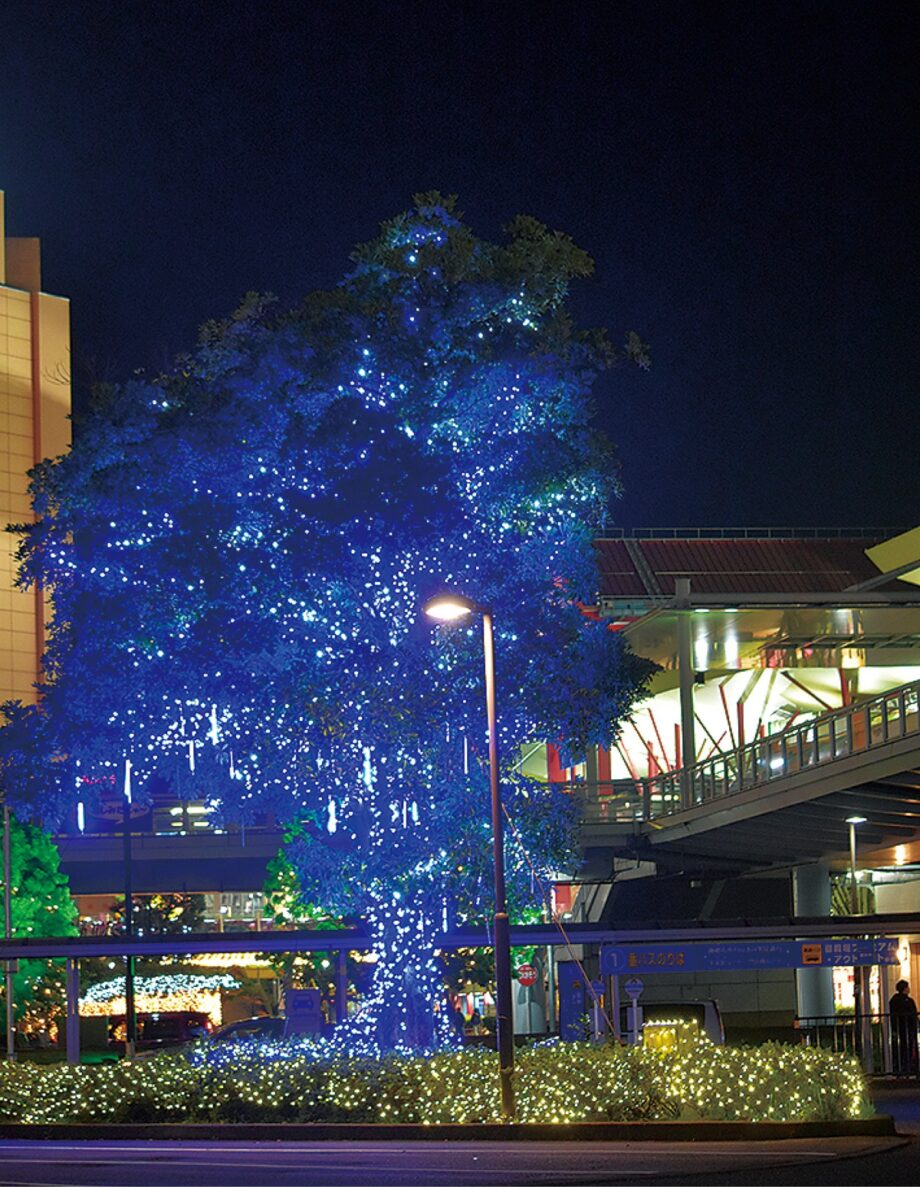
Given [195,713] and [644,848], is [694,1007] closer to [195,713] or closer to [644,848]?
[195,713]

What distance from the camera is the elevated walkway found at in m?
34.5

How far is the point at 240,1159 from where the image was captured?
817 inches

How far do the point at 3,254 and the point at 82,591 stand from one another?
99.3 metres

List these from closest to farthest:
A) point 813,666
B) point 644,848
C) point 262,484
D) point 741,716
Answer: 1. point 262,484
2. point 644,848
3. point 813,666
4. point 741,716

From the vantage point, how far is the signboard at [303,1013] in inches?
1315

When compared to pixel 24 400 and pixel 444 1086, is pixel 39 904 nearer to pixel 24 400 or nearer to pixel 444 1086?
pixel 444 1086

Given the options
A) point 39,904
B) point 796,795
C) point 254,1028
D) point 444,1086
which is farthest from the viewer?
point 39,904

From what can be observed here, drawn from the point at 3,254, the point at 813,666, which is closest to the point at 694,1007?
the point at 813,666

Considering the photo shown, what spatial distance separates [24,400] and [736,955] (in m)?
99.2

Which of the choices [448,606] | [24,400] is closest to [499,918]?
[448,606]

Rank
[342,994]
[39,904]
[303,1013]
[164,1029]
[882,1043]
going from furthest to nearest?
[39,904], [164,1029], [882,1043], [303,1013], [342,994]

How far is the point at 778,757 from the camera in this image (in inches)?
1571

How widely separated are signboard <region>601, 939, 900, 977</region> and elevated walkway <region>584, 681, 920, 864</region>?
4032mm

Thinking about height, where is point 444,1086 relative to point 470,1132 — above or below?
above
